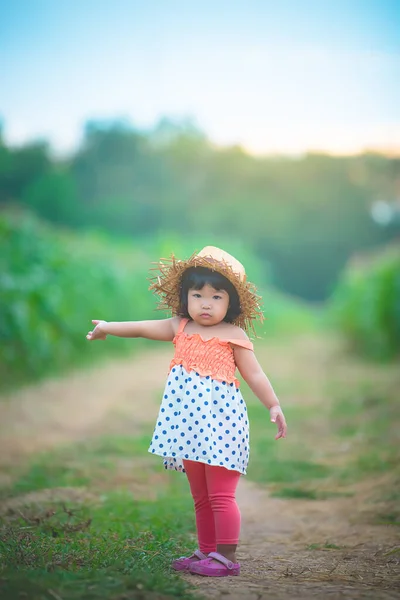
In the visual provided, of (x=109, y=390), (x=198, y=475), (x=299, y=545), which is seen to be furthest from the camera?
(x=109, y=390)

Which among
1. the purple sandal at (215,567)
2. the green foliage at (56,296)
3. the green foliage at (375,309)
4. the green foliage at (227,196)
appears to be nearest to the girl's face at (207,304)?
the purple sandal at (215,567)

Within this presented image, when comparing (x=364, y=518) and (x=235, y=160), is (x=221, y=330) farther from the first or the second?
(x=235, y=160)

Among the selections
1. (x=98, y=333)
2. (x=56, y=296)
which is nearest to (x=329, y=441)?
(x=98, y=333)

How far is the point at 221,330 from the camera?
350cm

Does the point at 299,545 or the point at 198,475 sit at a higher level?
the point at 198,475

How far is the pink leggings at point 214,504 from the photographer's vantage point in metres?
3.29

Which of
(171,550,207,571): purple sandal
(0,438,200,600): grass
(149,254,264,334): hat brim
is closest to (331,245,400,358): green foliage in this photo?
(0,438,200,600): grass

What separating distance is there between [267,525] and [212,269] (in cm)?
188

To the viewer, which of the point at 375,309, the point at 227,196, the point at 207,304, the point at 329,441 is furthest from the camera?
the point at 227,196

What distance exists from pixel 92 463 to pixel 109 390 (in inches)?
156

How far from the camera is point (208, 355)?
3.41m

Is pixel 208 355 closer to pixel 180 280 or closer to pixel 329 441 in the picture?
pixel 180 280

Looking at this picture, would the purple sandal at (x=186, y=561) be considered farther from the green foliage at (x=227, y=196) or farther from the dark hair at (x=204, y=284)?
the green foliage at (x=227, y=196)

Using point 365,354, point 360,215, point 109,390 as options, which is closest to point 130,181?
point 360,215
